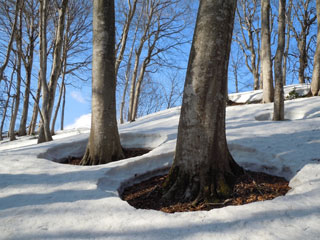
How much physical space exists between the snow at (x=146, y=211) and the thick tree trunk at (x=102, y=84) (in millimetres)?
842

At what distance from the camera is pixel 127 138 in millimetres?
6652

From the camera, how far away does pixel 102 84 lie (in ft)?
15.6

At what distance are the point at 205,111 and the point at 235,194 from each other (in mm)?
1119

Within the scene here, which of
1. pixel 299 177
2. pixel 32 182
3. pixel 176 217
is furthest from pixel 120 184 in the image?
pixel 299 177

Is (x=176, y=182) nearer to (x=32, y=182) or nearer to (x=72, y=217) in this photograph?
(x=72, y=217)

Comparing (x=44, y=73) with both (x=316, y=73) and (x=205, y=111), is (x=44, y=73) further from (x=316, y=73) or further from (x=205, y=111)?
(x=316, y=73)

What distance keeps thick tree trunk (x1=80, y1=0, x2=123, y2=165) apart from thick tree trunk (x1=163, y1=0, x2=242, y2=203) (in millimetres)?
2313

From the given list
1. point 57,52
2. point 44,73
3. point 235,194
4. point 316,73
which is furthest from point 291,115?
point 57,52

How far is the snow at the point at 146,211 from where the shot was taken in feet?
6.32

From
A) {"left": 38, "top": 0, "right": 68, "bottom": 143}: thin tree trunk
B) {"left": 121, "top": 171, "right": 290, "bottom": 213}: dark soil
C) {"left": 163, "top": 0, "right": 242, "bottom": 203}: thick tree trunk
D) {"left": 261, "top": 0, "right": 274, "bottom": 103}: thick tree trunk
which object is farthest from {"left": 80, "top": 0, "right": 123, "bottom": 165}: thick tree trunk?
{"left": 261, "top": 0, "right": 274, "bottom": 103}: thick tree trunk

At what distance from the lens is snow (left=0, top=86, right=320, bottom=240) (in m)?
1.93

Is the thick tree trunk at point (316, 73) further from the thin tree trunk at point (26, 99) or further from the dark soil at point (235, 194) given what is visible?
the thin tree trunk at point (26, 99)

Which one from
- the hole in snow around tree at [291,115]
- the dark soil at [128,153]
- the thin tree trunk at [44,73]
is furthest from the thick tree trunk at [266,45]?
the thin tree trunk at [44,73]

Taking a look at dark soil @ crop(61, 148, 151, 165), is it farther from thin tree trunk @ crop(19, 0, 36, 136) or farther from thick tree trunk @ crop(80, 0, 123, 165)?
thin tree trunk @ crop(19, 0, 36, 136)
